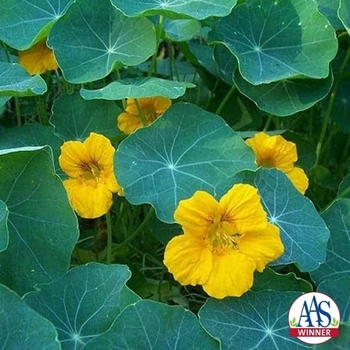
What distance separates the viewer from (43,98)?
1.74 m

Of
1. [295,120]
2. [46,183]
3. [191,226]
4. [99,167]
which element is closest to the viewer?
[191,226]

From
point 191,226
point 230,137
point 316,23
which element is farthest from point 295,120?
point 191,226

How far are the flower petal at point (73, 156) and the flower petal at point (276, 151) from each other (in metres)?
0.31

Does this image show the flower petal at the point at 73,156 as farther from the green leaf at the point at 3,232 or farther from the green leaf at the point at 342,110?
the green leaf at the point at 342,110

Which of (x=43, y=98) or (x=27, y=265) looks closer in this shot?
(x=27, y=265)

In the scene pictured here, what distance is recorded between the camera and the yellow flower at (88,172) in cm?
129

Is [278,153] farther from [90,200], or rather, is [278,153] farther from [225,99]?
[90,200]

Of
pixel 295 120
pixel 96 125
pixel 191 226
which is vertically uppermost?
pixel 191 226

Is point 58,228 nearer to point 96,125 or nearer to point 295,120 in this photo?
point 96,125

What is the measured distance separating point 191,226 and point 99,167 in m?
0.27

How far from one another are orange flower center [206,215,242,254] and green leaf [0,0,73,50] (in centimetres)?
58

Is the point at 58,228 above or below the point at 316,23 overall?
below

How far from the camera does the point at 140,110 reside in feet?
4.74

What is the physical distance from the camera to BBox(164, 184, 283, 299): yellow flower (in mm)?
1124
